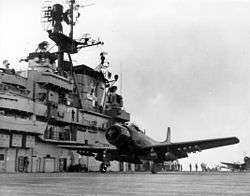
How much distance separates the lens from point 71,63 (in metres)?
48.4

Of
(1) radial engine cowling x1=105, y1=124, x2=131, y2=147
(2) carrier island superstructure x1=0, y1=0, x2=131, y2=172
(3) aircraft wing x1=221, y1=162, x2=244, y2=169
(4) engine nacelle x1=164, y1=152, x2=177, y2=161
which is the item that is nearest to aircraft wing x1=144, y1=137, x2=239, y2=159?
(4) engine nacelle x1=164, y1=152, x2=177, y2=161

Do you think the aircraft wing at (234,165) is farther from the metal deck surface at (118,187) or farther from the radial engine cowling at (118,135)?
the metal deck surface at (118,187)

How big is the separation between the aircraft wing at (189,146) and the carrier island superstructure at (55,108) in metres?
6.02

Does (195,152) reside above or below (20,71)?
below

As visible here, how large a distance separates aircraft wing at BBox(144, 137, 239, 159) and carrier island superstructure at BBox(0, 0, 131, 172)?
6.02 meters

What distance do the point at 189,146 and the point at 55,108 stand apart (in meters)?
15.2

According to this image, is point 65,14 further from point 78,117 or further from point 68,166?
point 68,166

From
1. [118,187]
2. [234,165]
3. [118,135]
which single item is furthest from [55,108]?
[234,165]

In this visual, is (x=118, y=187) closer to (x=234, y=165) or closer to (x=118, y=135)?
(x=118, y=135)

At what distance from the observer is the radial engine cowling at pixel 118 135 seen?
2909cm

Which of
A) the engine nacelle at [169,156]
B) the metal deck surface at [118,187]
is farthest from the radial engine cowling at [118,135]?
the metal deck surface at [118,187]

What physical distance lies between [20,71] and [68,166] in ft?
39.2

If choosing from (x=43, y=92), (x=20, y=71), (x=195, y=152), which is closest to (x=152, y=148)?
(x=195, y=152)

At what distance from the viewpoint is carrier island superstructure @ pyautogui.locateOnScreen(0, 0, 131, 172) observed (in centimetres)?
→ 3566
